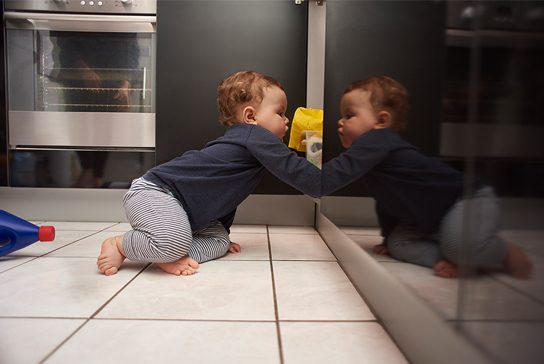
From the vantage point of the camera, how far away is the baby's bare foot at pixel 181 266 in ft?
3.09

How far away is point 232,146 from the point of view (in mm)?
1102

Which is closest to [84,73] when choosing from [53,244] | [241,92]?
[53,244]

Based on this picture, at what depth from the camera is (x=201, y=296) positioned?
0.78 meters

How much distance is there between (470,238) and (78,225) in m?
1.63

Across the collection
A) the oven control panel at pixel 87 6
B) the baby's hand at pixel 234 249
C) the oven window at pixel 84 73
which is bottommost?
the baby's hand at pixel 234 249

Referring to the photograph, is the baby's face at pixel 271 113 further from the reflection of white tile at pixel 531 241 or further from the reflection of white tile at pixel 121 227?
the reflection of white tile at pixel 531 241

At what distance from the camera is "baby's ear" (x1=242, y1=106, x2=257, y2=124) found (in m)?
1.13

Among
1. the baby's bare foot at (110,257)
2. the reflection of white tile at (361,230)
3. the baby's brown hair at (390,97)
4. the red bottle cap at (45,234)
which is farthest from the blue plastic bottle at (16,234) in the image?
the baby's brown hair at (390,97)

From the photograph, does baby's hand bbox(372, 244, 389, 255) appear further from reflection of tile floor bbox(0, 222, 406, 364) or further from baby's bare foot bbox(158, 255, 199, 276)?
baby's bare foot bbox(158, 255, 199, 276)

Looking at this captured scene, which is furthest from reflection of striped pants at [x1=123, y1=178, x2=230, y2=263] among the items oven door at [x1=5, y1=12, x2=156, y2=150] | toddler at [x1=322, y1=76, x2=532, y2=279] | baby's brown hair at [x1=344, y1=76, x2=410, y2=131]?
oven door at [x1=5, y1=12, x2=156, y2=150]

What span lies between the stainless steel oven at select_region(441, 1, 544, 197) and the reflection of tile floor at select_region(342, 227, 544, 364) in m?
0.06

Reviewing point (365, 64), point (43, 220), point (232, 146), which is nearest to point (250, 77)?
point (232, 146)

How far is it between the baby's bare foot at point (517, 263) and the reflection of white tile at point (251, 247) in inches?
32.9

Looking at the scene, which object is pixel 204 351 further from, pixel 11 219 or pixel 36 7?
pixel 36 7
